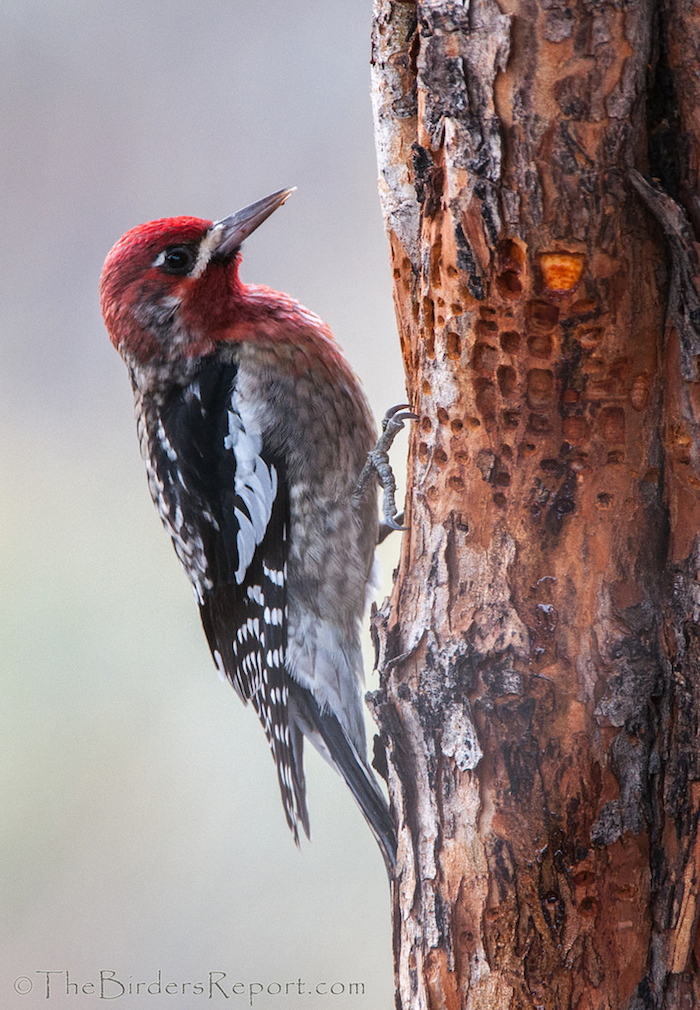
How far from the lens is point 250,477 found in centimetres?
151

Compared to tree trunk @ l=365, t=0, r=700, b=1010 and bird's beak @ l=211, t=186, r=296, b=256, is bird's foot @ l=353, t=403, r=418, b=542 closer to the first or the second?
tree trunk @ l=365, t=0, r=700, b=1010

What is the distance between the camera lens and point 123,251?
1475 mm

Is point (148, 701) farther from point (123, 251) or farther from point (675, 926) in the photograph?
point (675, 926)

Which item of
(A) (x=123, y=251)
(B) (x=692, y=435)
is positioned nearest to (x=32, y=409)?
(A) (x=123, y=251)

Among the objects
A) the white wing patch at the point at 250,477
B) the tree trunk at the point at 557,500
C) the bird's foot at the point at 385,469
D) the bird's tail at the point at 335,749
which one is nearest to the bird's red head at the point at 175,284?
the white wing patch at the point at 250,477

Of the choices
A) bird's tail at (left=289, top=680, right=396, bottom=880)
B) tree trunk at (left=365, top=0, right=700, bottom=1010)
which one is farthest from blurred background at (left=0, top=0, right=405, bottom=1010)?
tree trunk at (left=365, top=0, right=700, bottom=1010)

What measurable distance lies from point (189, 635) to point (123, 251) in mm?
798

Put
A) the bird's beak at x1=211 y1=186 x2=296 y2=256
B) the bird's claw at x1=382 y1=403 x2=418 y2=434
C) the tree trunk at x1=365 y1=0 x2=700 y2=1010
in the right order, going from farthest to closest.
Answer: the bird's beak at x1=211 y1=186 x2=296 y2=256 → the bird's claw at x1=382 y1=403 x2=418 y2=434 → the tree trunk at x1=365 y1=0 x2=700 y2=1010

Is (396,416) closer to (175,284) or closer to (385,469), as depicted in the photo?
(385,469)

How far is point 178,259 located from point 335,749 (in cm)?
90

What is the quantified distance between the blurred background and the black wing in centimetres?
25

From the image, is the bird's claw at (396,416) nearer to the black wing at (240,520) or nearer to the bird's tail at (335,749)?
the black wing at (240,520)

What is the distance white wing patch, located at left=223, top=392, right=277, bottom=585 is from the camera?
4.96 ft

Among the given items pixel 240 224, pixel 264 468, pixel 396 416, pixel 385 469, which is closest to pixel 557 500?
pixel 396 416
